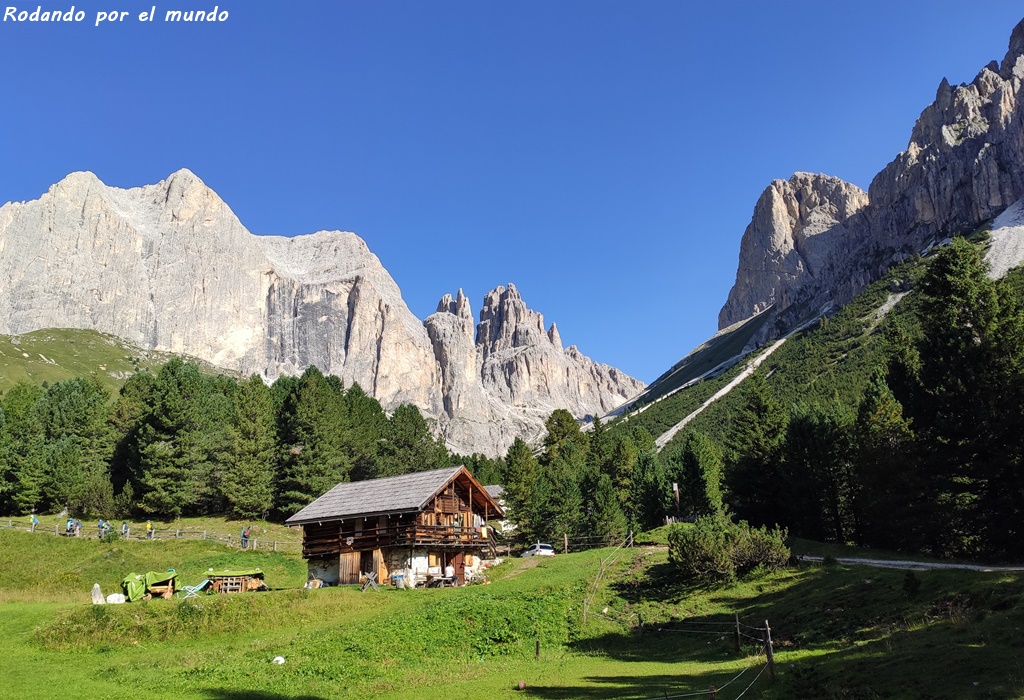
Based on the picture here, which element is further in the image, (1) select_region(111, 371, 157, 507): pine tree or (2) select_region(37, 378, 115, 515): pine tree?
(1) select_region(111, 371, 157, 507): pine tree

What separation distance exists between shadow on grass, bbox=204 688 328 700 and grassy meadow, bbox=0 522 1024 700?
112mm

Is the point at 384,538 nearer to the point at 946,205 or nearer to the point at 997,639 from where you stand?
the point at 997,639

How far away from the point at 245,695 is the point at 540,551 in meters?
36.0

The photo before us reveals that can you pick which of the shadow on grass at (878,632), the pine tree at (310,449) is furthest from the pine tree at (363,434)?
the shadow on grass at (878,632)

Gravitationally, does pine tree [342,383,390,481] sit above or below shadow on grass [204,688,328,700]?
above

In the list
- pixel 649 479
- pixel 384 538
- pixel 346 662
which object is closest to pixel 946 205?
pixel 649 479

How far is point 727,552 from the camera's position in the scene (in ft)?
102

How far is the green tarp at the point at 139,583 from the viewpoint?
28406mm

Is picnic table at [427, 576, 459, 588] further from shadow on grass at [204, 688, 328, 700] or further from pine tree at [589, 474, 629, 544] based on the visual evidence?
shadow on grass at [204, 688, 328, 700]

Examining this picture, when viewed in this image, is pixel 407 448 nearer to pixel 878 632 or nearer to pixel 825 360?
pixel 878 632

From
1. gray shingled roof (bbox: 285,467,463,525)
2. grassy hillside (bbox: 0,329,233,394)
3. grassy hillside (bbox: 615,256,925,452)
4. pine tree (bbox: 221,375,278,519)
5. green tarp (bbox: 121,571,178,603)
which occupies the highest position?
grassy hillside (bbox: 0,329,233,394)

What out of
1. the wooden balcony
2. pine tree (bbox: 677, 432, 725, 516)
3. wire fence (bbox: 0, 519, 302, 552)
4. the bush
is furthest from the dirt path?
wire fence (bbox: 0, 519, 302, 552)

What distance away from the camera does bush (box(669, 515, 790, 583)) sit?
31.0 meters

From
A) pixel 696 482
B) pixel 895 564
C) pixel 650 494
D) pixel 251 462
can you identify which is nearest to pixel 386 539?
pixel 251 462
